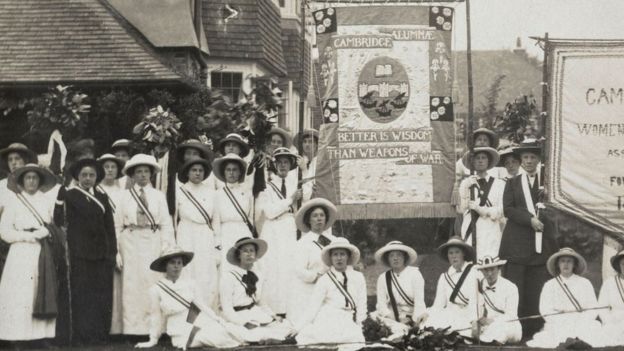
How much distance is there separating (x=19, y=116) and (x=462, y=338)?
353 inches

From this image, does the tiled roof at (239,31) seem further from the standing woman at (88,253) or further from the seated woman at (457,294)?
the seated woman at (457,294)

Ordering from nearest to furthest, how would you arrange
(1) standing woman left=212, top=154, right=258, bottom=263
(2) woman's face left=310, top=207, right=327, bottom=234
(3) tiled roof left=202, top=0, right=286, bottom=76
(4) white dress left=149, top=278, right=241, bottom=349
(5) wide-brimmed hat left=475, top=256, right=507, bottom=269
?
(4) white dress left=149, top=278, right=241, bottom=349 < (5) wide-brimmed hat left=475, top=256, right=507, bottom=269 < (2) woman's face left=310, top=207, right=327, bottom=234 < (1) standing woman left=212, top=154, right=258, bottom=263 < (3) tiled roof left=202, top=0, right=286, bottom=76

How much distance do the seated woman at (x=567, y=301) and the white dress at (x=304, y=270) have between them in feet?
7.24

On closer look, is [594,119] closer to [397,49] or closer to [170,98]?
[397,49]

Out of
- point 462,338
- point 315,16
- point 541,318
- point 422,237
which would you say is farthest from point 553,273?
point 422,237

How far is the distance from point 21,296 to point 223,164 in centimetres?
243

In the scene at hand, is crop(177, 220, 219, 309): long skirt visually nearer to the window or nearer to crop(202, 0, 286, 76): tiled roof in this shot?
crop(202, 0, 286, 76): tiled roof

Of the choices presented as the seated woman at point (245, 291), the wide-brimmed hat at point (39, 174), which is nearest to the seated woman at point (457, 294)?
the seated woman at point (245, 291)

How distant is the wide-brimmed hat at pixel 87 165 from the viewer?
1154 cm

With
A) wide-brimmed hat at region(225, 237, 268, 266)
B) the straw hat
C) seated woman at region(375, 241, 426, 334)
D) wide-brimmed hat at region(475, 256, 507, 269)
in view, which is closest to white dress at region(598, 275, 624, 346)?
wide-brimmed hat at region(475, 256, 507, 269)

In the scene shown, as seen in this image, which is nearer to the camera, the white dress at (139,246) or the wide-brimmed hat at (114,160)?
the white dress at (139,246)

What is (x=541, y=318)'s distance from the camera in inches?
463

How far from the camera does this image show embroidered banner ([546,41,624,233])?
35.2 feet

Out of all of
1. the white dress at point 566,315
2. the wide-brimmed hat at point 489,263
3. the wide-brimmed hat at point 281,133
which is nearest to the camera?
the white dress at point 566,315
